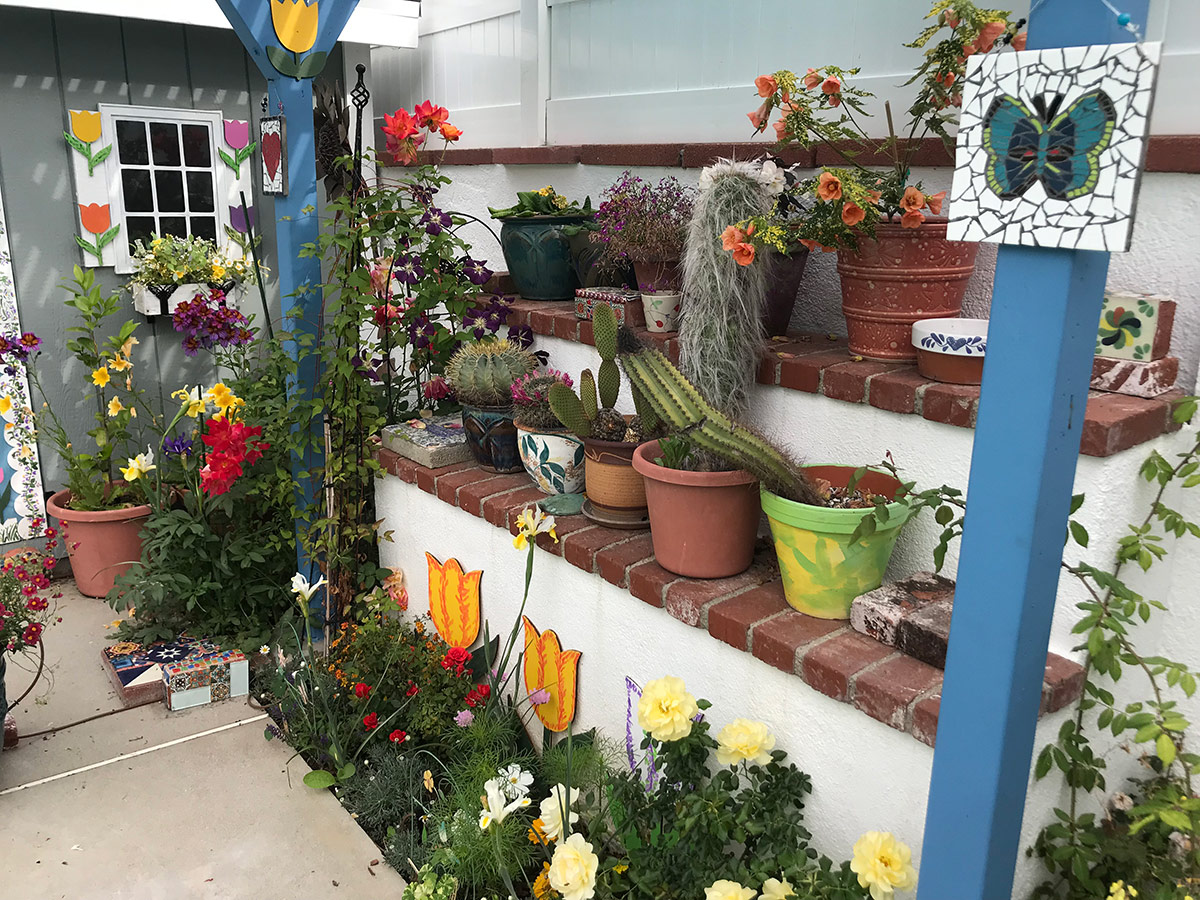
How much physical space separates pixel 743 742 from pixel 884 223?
128cm

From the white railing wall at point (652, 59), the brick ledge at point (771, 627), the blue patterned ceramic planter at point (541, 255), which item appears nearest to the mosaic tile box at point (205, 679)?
the brick ledge at point (771, 627)

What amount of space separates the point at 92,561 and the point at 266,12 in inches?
97.7

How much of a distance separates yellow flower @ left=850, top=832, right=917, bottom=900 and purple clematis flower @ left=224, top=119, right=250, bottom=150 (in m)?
4.18

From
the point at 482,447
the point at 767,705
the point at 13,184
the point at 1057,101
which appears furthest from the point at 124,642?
the point at 1057,101

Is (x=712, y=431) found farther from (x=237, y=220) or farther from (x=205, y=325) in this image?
(x=237, y=220)

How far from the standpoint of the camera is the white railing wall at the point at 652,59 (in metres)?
2.51

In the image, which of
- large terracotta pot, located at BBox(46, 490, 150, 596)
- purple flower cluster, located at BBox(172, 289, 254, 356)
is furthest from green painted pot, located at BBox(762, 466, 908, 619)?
large terracotta pot, located at BBox(46, 490, 150, 596)

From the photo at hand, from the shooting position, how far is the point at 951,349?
6.73 feet

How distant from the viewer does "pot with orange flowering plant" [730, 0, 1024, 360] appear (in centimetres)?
214

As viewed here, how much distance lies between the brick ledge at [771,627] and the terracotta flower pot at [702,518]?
4 cm

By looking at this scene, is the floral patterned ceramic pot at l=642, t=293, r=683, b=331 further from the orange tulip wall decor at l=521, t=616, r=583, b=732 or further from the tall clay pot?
the orange tulip wall decor at l=521, t=616, r=583, b=732

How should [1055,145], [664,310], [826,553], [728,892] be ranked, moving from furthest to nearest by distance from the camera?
[664,310] → [826,553] → [728,892] → [1055,145]

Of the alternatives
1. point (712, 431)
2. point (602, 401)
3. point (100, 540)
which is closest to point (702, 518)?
point (712, 431)

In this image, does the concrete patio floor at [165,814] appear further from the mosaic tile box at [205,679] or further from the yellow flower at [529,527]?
the yellow flower at [529,527]
